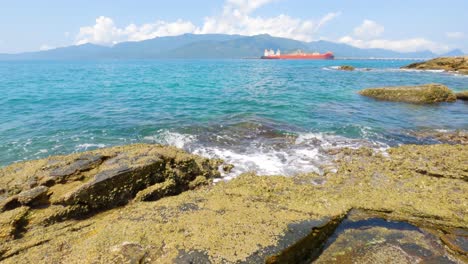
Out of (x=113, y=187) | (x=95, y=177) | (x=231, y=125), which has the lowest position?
(x=231, y=125)

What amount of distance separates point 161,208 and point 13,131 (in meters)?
15.5

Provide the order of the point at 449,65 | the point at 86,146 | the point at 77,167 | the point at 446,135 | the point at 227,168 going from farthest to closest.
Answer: the point at 449,65, the point at 446,135, the point at 86,146, the point at 227,168, the point at 77,167

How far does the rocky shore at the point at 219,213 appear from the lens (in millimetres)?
4969

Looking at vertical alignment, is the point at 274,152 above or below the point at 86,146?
above

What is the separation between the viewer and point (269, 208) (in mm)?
6234

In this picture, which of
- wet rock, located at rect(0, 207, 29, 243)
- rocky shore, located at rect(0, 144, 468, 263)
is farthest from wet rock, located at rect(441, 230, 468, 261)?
wet rock, located at rect(0, 207, 29, 243)

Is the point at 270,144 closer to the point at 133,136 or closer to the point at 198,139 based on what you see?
the point at 198,139

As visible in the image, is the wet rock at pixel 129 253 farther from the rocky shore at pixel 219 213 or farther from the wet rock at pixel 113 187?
the wet rock at pixel 113 187

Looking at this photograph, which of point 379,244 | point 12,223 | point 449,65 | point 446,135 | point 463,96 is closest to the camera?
point 379,244

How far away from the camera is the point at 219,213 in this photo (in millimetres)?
5984

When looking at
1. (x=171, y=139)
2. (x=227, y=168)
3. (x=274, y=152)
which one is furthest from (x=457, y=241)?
(x=171, y=139)

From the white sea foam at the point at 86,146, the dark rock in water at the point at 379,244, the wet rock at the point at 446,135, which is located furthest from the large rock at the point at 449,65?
the white sea foam at the point at 86,146

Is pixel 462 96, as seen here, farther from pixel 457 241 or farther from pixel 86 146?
pixel 86 146

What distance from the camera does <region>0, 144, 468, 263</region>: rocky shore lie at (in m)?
4.97
